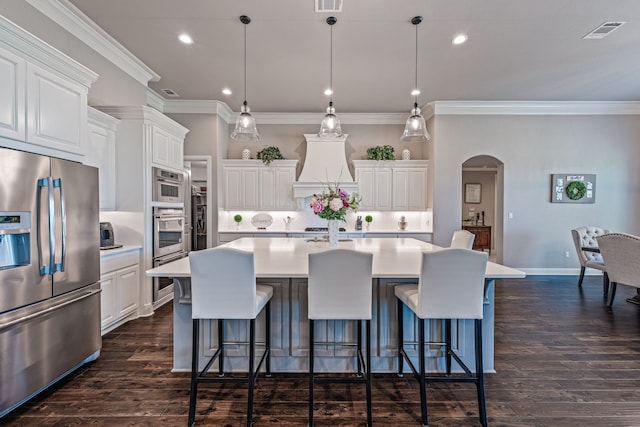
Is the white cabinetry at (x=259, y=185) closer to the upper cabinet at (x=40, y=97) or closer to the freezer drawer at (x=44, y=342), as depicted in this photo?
the upper cabinet at (x=40, y=97)

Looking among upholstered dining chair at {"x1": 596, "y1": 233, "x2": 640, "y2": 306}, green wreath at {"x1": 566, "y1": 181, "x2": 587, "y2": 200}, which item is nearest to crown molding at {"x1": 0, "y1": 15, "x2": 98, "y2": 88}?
upholstered dining chair at {"x1": 596, "y1": 233, "x2": 640, "y2": 306}

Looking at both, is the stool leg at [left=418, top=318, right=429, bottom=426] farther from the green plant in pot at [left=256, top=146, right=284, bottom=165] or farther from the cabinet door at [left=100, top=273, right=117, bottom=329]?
the green plant in pot at [left=256, top=146, right=284, bottom=165]

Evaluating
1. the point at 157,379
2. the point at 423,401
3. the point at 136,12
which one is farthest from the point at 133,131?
the point at 423,401

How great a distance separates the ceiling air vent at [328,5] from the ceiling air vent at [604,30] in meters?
2.73

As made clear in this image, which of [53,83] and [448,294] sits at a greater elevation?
[53,83]

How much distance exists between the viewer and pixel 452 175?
5527 millimetres

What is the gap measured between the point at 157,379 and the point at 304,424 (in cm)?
125

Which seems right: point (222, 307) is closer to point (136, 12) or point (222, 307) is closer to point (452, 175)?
point (136, 12)

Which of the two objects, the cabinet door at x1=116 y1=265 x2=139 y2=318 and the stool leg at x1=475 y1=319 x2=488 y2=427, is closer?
the stool leg at x1=475 y1=319 x2=488 y2=427

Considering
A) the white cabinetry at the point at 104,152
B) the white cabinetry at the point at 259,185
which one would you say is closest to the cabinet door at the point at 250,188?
the white cabinetry at the point at 259,185

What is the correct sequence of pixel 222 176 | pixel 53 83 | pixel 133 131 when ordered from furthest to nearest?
pixel 222 176 < pixel 133 131 < pixel 53 83

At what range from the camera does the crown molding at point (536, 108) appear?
544 cm

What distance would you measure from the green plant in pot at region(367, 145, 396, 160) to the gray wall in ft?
2.53

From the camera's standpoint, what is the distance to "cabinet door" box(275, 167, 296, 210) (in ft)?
19.2
